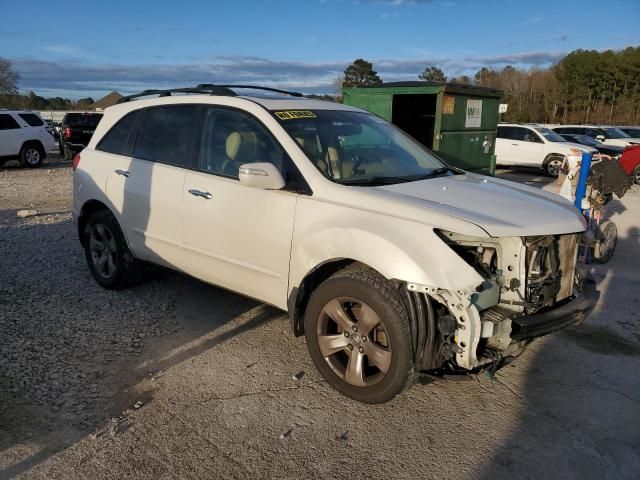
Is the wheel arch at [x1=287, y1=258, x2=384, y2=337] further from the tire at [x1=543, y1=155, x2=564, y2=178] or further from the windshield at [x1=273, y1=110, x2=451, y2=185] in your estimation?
the tire at [x1=543, y1=155, x2=564, y2=178]

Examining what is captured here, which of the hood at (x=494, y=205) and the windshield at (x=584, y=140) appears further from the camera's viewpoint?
the windshield at (x=584, y=140)

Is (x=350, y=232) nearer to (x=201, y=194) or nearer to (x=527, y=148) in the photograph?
(x=201, y=194)

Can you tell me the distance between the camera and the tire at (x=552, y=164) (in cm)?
1773

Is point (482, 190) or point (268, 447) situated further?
point (482, 190)

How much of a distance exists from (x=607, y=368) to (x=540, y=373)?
546 millimetres

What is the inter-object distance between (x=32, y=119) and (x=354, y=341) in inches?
724

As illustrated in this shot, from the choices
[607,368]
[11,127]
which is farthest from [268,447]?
[11,127]

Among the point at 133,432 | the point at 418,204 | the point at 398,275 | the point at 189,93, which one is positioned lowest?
the point at 133,432

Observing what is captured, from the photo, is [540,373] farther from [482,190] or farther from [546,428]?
[482,190]

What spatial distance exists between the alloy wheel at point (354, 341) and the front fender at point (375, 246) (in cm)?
30

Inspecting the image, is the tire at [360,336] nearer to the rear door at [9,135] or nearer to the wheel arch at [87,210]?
the wheel arch at [87,210]

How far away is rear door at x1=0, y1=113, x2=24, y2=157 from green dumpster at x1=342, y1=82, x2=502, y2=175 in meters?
13.1

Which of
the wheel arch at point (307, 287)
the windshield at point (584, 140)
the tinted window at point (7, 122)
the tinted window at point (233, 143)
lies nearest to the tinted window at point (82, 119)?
the tinted window at point (7, 122)

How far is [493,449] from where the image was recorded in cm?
300
